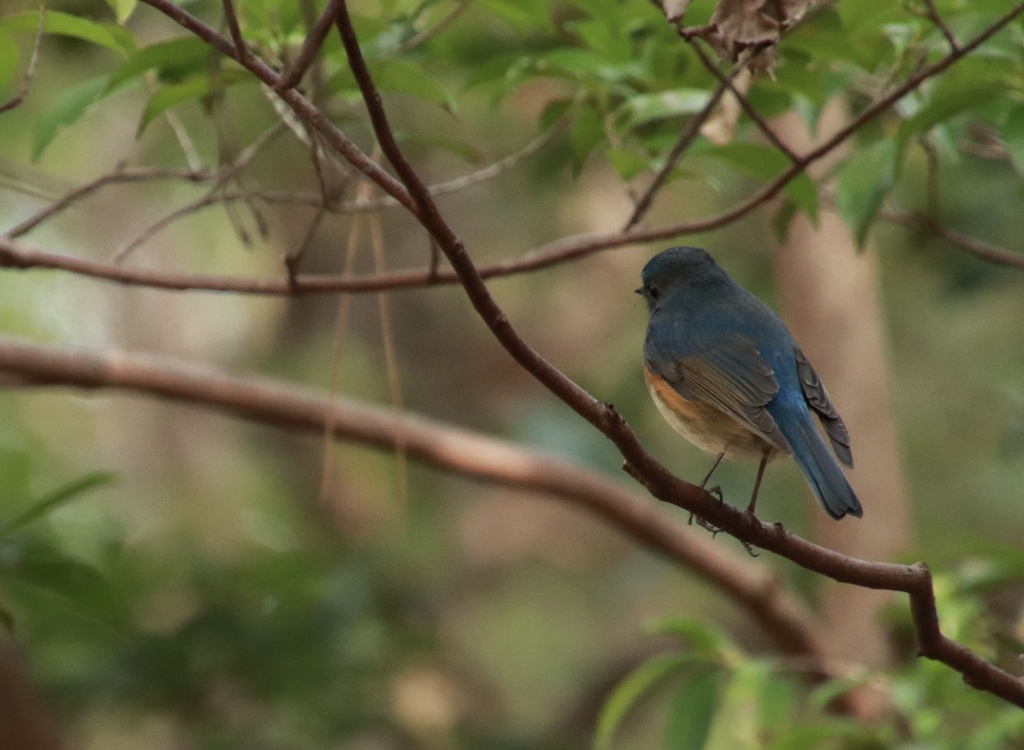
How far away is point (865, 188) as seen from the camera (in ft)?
8.76

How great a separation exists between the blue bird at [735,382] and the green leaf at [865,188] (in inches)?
17.9

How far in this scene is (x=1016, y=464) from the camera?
22.1ft

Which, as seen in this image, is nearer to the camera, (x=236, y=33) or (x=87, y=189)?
(x=236, y=33)

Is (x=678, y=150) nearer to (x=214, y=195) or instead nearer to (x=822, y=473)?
(x=822, y=473)

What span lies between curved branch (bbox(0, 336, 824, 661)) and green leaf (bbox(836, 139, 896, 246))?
177cm

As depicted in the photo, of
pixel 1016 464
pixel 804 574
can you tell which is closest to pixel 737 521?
pixel 804 574

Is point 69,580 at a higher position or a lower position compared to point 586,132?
lower

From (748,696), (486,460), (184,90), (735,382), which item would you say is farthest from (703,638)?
(184,90)

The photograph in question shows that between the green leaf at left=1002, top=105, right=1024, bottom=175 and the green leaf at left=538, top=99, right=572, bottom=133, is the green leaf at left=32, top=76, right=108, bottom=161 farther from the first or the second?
the green leaf at left=1002, top=105, right=1024, bottom=175

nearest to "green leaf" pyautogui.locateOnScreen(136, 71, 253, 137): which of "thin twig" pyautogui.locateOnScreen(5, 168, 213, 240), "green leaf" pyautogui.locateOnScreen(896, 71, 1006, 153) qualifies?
"thin twig" pyautogui.locateOnScreen(5, 168, 213, 240)

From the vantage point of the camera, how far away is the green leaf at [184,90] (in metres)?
2.58

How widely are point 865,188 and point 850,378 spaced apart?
2279 millimetres

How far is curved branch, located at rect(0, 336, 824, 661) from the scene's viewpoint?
3986mm

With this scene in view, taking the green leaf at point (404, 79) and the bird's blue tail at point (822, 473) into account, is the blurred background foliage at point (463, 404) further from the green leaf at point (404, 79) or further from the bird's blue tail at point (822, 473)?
the bird's blue tail at point (822, 473)
